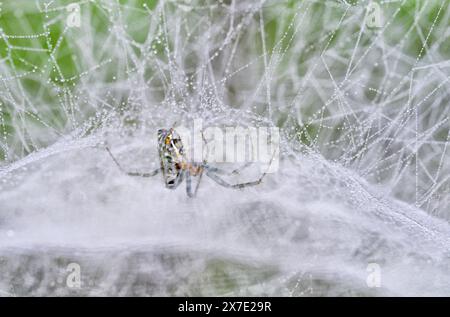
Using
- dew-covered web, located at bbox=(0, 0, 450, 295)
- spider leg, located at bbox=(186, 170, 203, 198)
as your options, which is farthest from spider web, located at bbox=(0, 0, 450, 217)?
spider leg, located at bbox=(186, 170, 203, 198)

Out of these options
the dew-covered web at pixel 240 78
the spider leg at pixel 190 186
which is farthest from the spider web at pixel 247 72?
the spider leg at pixel 190 186

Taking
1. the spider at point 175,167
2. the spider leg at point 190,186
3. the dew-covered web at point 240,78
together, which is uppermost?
the dew-covered web at point 240,78

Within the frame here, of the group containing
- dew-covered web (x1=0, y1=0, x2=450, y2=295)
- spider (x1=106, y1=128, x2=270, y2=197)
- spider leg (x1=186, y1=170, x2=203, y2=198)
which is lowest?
spider leg (x1=186, y1=170, x2=203, y2=198)

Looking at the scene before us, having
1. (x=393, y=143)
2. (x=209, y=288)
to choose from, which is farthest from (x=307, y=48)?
(x=209, y=288)

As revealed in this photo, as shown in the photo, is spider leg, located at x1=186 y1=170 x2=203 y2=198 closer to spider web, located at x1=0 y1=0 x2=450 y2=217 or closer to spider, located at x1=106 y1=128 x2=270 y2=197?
spider, located at x1=106 y1=128 x2=270 y2=197

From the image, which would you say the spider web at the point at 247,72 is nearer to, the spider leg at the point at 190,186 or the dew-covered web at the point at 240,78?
the dew-covered web at the point at 240,78

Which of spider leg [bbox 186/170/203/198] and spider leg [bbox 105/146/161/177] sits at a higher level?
spider leg [bbox 105/146/161/177]

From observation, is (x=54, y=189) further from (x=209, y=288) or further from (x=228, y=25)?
(x=228, y=25)
